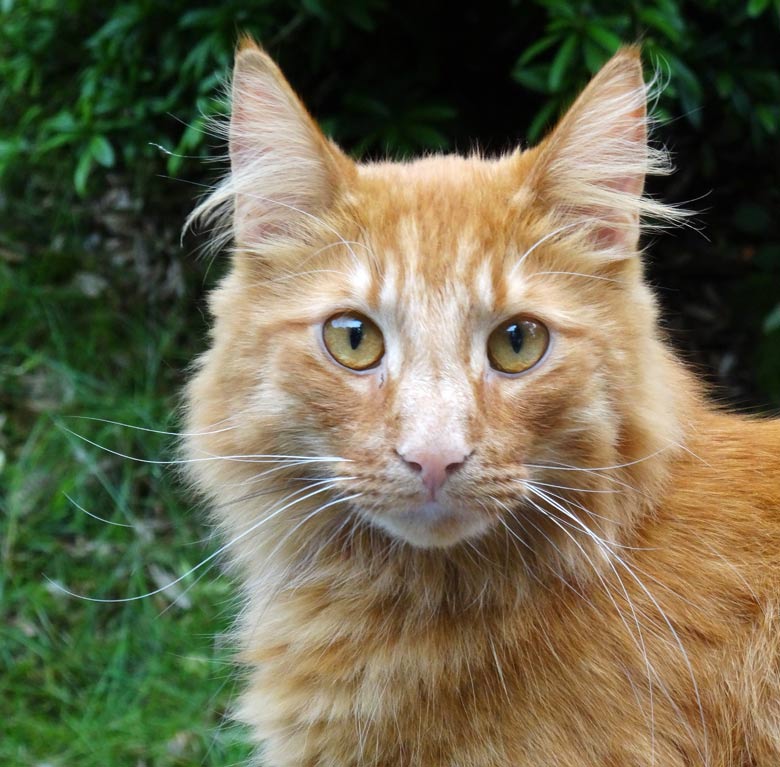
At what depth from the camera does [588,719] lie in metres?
2.11

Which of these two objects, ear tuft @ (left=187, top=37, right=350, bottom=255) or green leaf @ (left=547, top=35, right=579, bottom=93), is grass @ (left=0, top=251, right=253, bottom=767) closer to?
ear tuft @ (left=187, top=37, right=350, bottom=255)

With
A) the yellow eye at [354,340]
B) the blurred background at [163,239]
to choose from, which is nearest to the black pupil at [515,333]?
the yellow eye at [354,340]

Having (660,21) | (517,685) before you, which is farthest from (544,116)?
(517,685)

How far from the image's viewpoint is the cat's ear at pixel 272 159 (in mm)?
2252

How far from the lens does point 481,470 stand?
1950 mm

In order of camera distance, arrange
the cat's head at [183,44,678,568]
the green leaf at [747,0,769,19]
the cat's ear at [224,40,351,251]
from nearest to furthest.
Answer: the cat's head at [183,44,678,568] → the cat's ear at [224,40,351,251] → the green leaf at [747,0,769,19]

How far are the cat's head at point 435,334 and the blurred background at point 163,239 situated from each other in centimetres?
106

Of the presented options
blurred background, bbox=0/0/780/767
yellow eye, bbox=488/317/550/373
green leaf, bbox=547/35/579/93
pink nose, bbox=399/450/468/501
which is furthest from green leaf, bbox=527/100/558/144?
pink nose, bbox=399/450/468/501

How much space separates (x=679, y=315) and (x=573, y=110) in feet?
10.6

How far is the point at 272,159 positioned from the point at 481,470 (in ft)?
2.96

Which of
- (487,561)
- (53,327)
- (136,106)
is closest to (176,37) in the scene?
(136,106)

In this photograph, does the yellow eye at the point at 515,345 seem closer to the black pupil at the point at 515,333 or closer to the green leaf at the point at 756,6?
the black pupil at the point at 515,333

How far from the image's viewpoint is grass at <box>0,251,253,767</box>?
3.62 m

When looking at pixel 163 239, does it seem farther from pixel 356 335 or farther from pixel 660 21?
pixel 356 335
